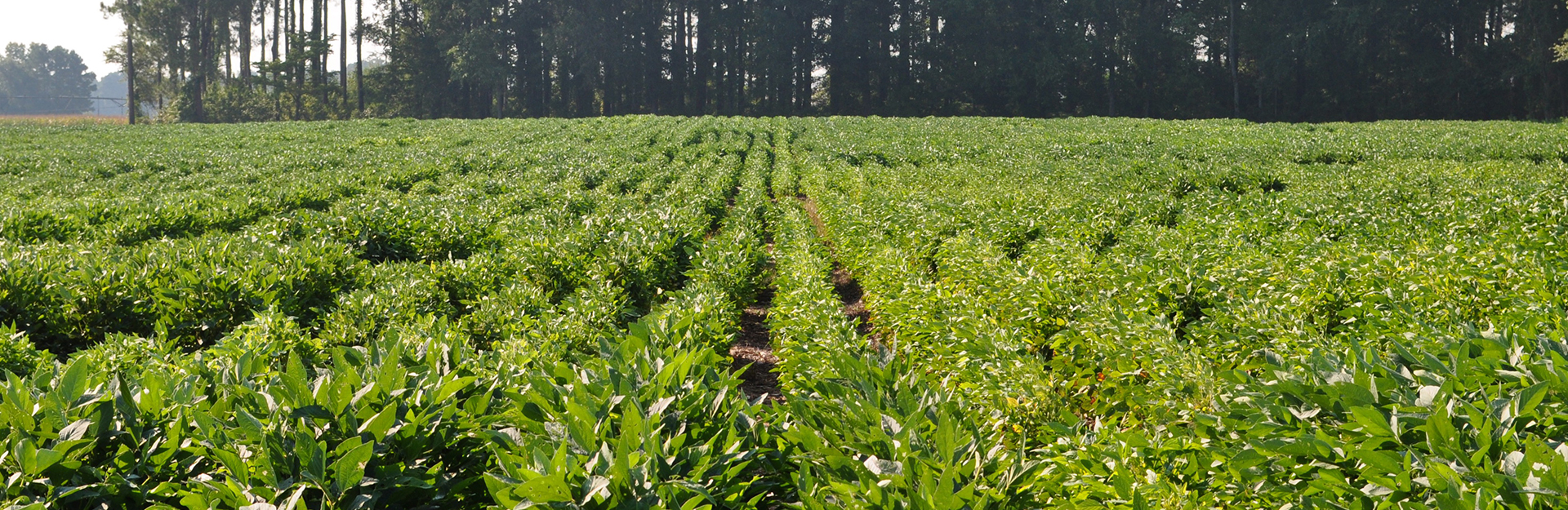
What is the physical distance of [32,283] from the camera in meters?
6.83

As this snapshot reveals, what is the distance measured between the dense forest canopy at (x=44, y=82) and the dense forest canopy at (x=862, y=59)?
73.5 meters

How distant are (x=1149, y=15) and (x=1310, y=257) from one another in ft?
191

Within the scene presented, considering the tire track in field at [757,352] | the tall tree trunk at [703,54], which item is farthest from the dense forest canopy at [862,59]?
the tire track in field at [757,352]

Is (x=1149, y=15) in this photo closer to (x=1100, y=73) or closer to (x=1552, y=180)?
(x=1100, y=73)

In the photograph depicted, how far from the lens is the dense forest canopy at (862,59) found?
50.6 metres

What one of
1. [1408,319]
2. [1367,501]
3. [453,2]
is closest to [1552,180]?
[1408,319]

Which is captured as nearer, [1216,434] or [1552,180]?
[1216,434]

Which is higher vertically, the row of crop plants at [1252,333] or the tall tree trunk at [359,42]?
the tall tree trunk at [359,42]

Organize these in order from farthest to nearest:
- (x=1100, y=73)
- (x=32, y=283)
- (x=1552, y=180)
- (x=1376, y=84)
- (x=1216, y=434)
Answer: (x=1100, y=73) < (x=1376, y=84) < (x=1552, y=180) < (x=32, y=283) < (x=1216, y=434)

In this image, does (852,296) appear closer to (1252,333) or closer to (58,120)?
(1252,333)

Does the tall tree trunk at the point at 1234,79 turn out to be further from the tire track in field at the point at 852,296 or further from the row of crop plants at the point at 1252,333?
the tire track in field at the point at 852,296

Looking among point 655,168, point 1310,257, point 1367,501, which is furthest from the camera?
point 655,168

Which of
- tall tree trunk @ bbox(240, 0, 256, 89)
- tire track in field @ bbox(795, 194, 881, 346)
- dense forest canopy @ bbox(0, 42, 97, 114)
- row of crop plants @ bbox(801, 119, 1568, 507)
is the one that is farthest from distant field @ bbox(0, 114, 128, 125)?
dense forest canopy @ bbox(0, 42, 97, 114)

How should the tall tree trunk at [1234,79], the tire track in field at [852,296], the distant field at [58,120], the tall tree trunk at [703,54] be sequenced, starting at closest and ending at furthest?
the tire track in field at [852,296], the distant field at [58,120], the tall tree trunk at [1234,79], the tall tree trunk at [703,54]
